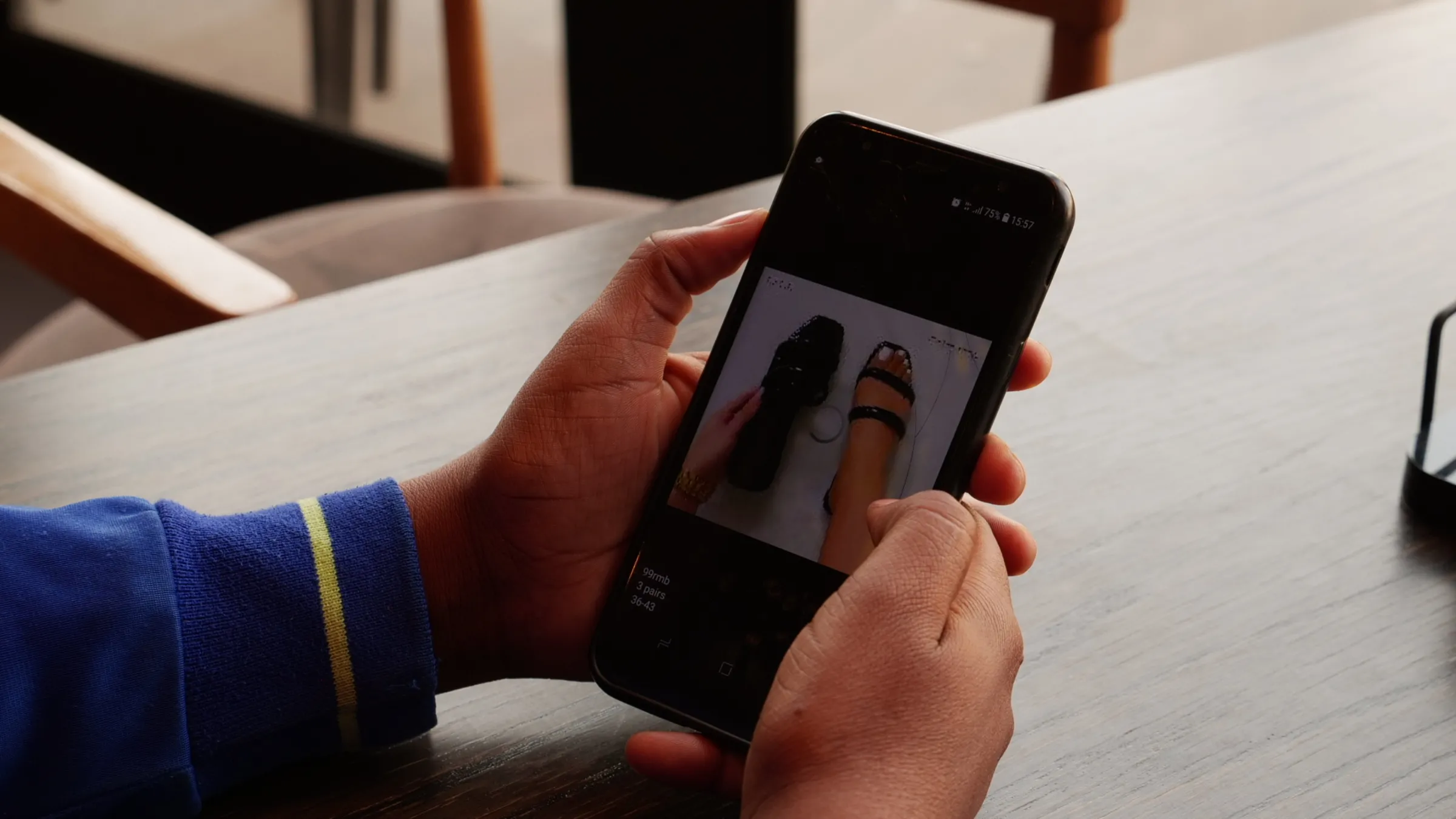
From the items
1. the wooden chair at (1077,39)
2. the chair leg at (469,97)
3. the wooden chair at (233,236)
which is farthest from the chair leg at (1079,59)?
the chair leg at (469,97)

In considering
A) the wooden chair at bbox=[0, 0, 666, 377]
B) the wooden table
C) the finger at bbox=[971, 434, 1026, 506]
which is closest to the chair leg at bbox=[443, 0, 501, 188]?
the wooden chair at bbox=[0, 0, 666, 377]

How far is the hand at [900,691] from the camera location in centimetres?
35

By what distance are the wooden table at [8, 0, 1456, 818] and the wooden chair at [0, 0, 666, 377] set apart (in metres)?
0.14

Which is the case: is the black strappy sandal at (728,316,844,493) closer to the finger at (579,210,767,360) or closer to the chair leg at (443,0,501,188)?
the finger at (579,210,767,360)

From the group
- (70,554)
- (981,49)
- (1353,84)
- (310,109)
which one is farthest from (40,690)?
(310,109)

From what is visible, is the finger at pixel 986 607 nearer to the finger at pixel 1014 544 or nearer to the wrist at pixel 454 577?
the finger at pixel 1014 544

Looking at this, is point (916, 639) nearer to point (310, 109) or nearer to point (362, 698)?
point (362, 698)

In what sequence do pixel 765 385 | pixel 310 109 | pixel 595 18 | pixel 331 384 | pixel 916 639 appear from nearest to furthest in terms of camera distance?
1. pixel 916 639
2. pixel 765 385
3. pixel 331 384
4. pixel 595 18
5. pixel 310 109

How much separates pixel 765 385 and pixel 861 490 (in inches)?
2.2

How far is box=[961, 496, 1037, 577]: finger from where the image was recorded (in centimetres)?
45

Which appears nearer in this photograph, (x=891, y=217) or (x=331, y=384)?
(x=891, y=217)

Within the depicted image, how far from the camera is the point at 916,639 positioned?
365mm

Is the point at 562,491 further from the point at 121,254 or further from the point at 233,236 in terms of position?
the point at 233,236

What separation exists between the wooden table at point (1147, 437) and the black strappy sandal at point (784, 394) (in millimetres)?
94
